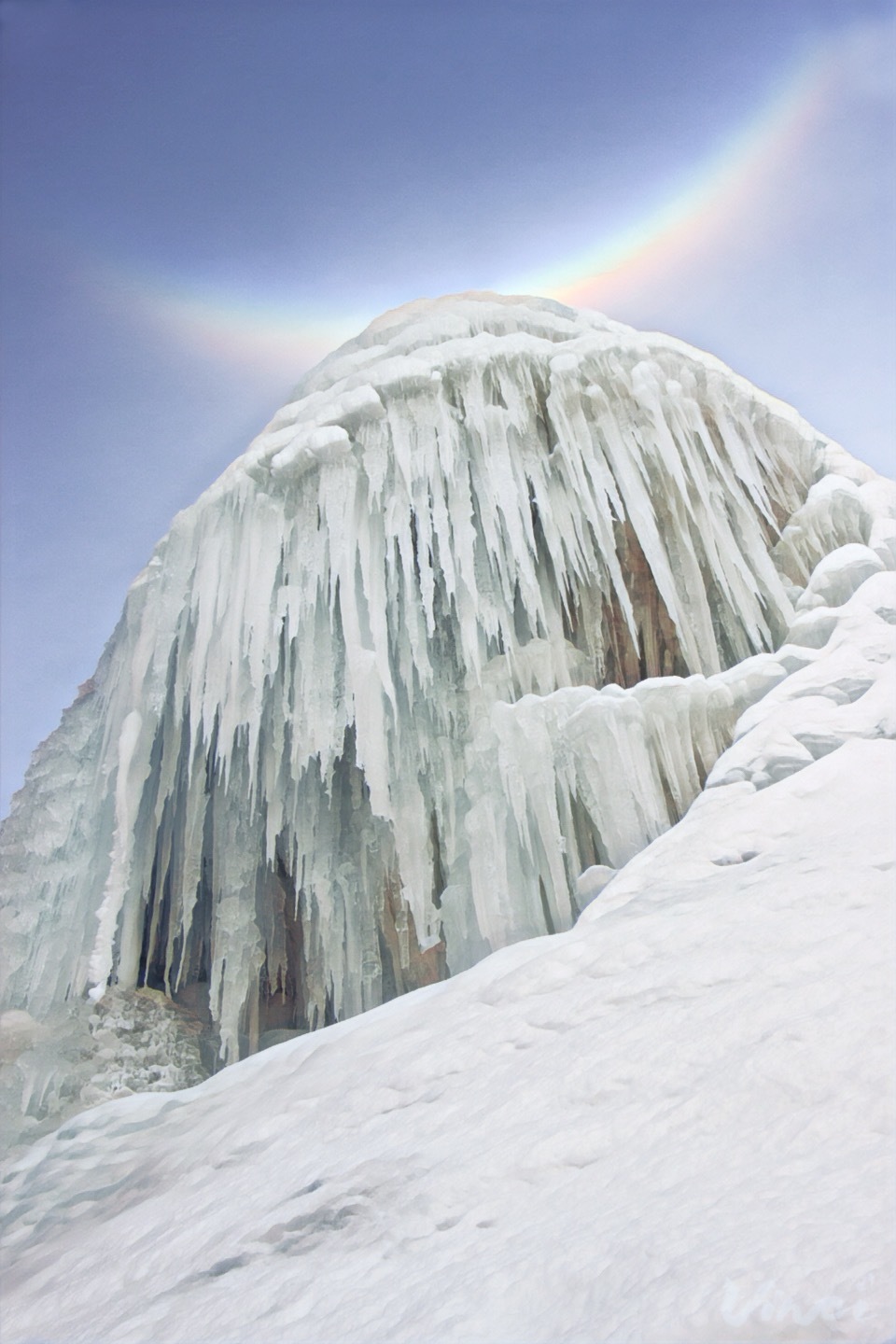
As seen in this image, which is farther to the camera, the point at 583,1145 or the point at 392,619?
the point at 392,619

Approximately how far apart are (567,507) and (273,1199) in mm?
5096

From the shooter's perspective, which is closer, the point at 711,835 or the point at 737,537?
the point at 711,835

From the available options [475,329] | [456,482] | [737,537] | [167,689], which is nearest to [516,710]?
[456,482]

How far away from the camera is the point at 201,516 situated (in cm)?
718

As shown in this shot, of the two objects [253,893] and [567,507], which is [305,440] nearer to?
[567,507]

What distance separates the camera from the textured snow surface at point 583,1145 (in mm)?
2018

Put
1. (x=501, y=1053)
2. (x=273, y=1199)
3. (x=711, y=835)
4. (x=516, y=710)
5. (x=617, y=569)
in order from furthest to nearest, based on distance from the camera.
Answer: (x=617, y=569) → (x=516, y=710) → (x=711, y=835) → (x=501, y=1053) → (x=273, y=1199)

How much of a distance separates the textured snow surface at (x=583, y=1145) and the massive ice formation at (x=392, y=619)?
225 cm

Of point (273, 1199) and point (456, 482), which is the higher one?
point (456, 482)

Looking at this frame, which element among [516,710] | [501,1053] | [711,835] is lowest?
[501,1053]

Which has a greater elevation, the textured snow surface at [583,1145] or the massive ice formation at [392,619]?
the massive ice formation at [392,619]

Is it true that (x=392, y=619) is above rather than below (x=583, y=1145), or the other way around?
above

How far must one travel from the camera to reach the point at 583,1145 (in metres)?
2.68

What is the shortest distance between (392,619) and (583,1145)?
452 centimetres
